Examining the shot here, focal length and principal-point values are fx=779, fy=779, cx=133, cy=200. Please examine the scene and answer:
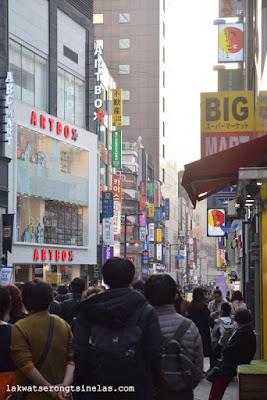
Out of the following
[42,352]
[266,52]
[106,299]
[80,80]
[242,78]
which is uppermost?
[80,80]

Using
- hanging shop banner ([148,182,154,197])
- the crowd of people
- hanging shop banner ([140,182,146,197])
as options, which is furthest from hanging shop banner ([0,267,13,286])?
hanging shop banner ([148,182,154,197])

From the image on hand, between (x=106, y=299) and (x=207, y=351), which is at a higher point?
(x=106, y=299)

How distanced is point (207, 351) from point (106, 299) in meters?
12.1

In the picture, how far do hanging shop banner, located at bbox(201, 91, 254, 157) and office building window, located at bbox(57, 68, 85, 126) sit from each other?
106ft

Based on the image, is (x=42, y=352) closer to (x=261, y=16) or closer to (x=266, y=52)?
(x=266, y=52)

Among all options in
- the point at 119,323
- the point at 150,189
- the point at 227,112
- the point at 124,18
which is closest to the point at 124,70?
the point at 124,18

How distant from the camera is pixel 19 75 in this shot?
45125 millimetres

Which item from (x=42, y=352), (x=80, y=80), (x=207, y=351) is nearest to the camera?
(x=42, y=352)

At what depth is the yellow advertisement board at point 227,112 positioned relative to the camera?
61.7 ft

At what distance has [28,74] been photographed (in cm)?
Answer: 4641

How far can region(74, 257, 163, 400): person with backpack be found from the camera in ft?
17.7

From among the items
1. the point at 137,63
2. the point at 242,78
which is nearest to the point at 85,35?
the point at 242,78

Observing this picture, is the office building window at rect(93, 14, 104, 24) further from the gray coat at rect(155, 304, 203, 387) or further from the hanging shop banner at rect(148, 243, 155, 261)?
the gray coat at rect(155, 304, 203, 387)

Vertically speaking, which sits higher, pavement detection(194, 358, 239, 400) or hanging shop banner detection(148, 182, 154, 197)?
hanging shop banner detection(148, 182, 154, 197)
